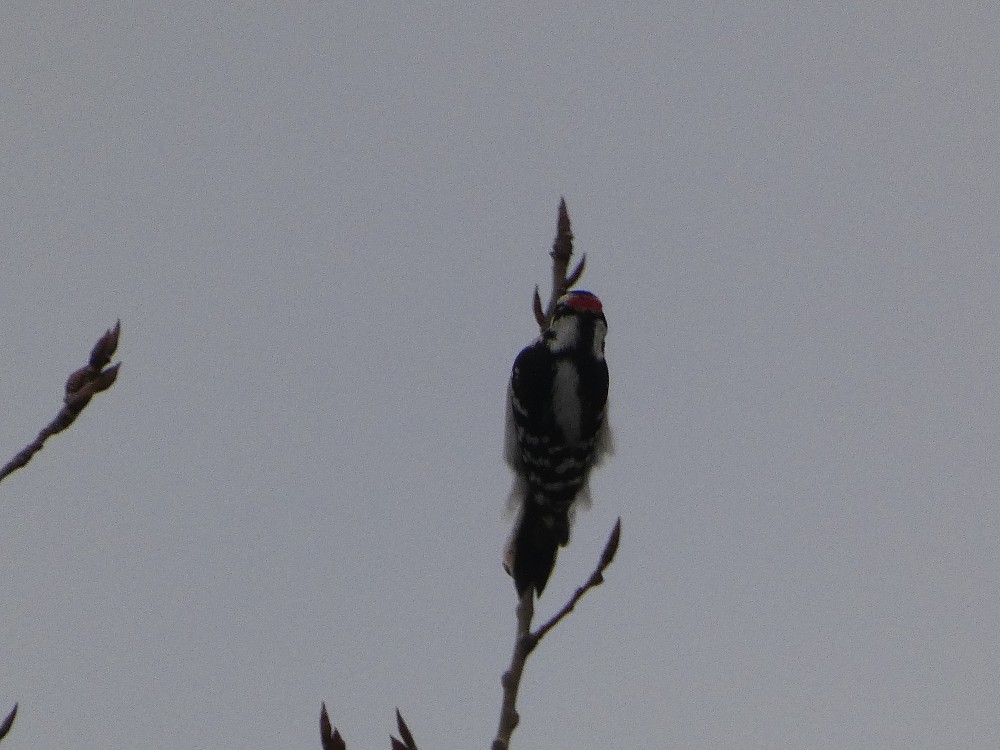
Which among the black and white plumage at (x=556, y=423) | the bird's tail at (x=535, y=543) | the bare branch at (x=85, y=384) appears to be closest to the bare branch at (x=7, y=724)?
the bare branch at (x=85, y=384)

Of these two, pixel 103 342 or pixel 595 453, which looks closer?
pixel 103 342

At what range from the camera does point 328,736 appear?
3.08 m

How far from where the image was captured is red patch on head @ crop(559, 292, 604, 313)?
22.0 ft

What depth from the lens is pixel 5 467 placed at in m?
2.19

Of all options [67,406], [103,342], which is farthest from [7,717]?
[103,342]

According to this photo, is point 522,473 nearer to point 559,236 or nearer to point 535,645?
point 559,236

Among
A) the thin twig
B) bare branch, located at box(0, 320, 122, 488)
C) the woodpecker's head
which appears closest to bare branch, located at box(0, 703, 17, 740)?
bare branch, located at box(0, 320, 122, 488)

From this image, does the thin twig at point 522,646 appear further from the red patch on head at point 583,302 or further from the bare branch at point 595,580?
the red patch on head at point 583,302

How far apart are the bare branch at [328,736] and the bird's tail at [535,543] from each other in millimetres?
2191

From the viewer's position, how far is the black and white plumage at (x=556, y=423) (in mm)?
6309

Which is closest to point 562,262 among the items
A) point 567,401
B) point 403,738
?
point 567,401

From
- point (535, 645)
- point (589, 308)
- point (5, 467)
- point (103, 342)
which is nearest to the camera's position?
point (5, 467)

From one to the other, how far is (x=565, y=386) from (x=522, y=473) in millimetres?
574

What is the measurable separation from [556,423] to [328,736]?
338cm
